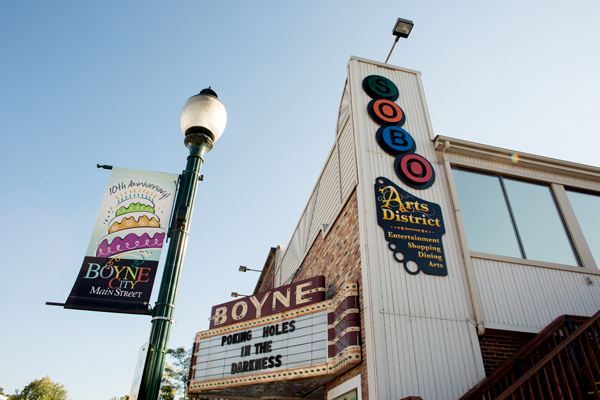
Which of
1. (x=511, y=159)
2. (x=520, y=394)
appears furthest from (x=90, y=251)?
(x=511, y=159)

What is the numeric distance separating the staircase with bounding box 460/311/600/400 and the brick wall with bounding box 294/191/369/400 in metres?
2.00

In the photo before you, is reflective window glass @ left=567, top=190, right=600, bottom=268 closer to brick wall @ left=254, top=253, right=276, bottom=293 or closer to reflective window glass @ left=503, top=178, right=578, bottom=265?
reflective window glass @ left=503, top=178, right=578, bottom=265

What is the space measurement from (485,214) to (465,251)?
1498 mm

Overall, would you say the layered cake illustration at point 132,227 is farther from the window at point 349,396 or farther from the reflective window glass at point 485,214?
the reflective window glass at point 485,214

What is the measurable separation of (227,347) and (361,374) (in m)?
3.86

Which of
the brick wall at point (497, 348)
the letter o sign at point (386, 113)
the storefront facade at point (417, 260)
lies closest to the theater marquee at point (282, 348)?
the storefront facade at point (417, 260)

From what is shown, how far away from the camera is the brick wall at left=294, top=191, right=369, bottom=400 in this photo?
7.92 metres

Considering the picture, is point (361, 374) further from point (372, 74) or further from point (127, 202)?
point (372, 74)

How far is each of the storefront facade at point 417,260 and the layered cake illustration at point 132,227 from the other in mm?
3408

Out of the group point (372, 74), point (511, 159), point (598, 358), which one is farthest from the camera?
point (372, 74)

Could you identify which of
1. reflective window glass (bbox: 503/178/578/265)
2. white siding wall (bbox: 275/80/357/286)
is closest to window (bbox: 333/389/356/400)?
white siding wall (bbox: 275/80/357/286)

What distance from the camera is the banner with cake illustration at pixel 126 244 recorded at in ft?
22.1

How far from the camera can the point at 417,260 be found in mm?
8508

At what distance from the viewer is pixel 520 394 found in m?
5.65
